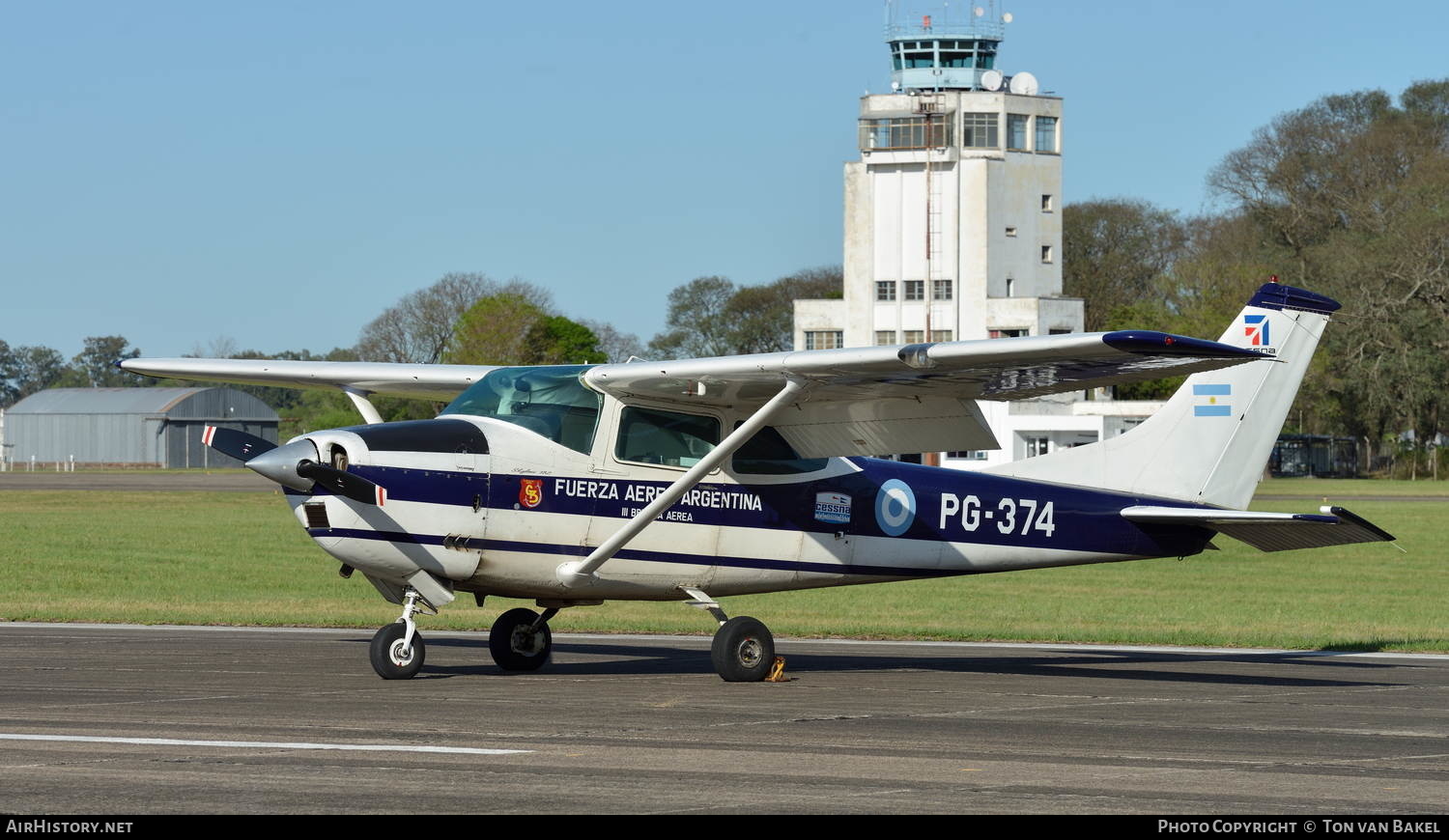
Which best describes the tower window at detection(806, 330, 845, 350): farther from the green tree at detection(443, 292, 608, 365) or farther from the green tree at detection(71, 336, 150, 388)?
the green tree at detection(71, 336, 150, 388)

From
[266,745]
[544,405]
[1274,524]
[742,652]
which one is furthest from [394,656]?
[1274,524]

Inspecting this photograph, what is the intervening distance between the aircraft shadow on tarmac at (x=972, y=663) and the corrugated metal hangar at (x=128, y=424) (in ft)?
359

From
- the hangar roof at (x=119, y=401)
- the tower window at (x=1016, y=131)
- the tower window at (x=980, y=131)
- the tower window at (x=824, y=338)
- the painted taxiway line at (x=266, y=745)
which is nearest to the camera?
the painted taxiway line at (x=266, y=745)

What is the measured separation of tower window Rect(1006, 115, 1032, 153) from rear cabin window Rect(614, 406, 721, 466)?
226ft

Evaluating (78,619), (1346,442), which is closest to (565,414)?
(78,619)

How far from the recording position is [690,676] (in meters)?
14.1

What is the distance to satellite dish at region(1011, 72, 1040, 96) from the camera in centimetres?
8125

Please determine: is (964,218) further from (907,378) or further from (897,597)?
(907,378)

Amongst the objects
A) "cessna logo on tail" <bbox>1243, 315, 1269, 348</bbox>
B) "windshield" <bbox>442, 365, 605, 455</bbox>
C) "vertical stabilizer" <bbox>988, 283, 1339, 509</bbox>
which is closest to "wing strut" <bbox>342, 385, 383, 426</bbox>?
"windshield" <bbox>442, 365, 605, 455</bbox>

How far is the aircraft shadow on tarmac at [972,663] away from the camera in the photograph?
14.4 m

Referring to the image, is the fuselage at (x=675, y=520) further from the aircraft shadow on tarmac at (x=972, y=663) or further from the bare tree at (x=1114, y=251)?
the bare tree at (x=1114, y=251)

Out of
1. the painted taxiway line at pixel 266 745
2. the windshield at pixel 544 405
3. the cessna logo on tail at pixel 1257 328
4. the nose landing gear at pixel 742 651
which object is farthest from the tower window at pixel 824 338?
the painted taxiway line at pixel 266 745

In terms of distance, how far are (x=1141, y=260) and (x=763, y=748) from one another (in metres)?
107
